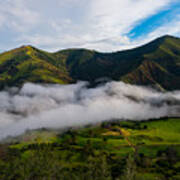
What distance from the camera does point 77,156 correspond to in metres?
196

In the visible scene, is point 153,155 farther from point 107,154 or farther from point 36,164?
point 36,164

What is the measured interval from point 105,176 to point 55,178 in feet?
139

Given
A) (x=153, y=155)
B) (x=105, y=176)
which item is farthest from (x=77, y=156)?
(x=105, y=176)

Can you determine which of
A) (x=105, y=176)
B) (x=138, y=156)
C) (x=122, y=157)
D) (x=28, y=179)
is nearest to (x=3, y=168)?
(x=28, y=179)

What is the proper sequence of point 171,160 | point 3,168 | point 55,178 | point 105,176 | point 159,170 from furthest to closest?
point 171,160
point 159,170
point 3,168
point 55,178
point 105,176

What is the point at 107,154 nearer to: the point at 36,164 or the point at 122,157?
the point at 122,157

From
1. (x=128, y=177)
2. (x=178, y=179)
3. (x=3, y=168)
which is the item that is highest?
(x=128, y=177)

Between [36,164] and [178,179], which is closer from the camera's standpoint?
[36,164]

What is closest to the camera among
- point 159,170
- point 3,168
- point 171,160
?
point 3,168

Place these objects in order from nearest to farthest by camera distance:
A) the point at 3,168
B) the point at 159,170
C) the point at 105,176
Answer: the point at 105,176
the point at 3,168
the point at 159,170

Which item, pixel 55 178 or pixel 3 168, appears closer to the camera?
pixel 55 178

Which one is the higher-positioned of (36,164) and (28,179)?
(36,164)

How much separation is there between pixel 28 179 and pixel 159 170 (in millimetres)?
104987

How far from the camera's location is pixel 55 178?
109 m
